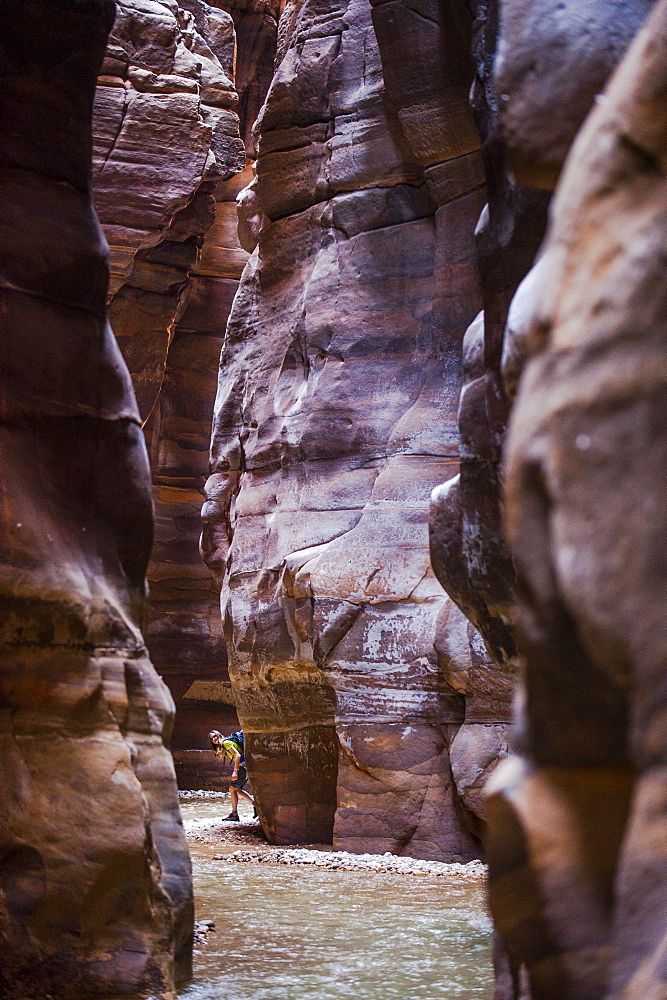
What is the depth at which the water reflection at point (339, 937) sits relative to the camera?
493cm

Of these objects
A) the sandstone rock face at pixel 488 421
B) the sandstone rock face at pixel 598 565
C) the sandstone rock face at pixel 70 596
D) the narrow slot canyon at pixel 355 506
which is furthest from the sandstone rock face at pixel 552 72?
the sandstone rock face at pixel 70 596

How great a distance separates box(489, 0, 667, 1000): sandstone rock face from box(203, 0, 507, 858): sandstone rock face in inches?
260

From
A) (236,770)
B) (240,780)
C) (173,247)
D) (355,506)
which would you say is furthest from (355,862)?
(173,247)

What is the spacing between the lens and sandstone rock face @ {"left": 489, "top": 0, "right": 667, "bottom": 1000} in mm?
1649

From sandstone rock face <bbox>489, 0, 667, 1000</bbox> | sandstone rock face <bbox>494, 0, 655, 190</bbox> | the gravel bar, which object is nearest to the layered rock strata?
the gravel bar

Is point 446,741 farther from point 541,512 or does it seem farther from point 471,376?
point 541,512

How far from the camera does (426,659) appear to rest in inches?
351

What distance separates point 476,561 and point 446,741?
14.4 feet

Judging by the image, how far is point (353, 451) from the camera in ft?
33.1

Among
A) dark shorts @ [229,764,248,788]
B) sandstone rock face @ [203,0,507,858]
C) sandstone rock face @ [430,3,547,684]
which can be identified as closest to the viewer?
sandstone rock face @ [430,3,547,684]

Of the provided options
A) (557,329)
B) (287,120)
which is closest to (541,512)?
(557,329)

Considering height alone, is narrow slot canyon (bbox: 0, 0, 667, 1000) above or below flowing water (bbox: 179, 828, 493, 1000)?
above

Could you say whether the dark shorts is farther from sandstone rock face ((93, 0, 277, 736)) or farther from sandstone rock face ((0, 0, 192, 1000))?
sandstone rock face ((0, 0, 192, 1000))

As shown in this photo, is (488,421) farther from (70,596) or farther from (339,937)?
(339,937)
